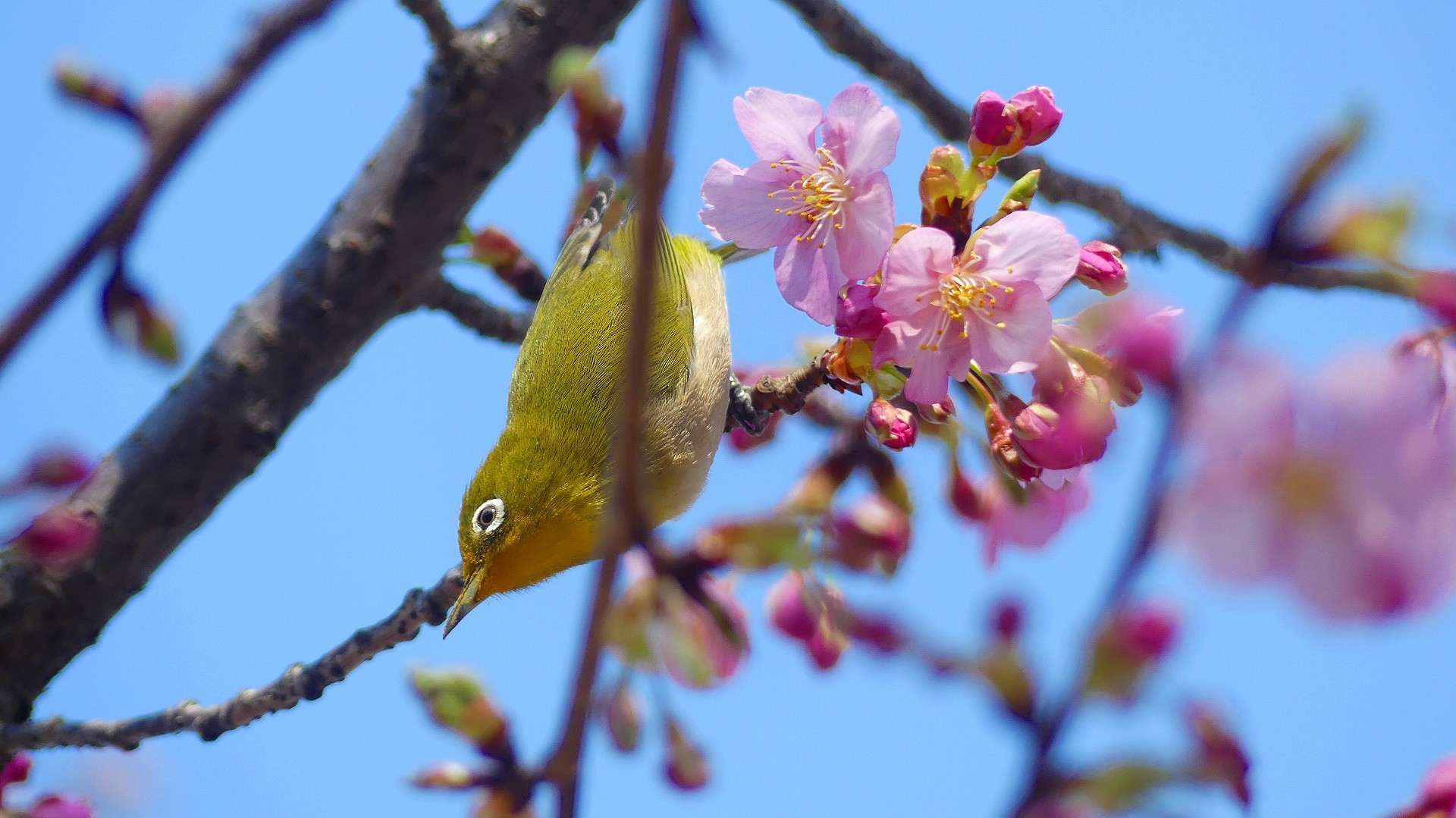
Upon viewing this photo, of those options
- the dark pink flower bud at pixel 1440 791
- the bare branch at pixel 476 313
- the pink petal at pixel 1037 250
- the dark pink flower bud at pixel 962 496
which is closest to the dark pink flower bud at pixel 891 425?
the pink petal at pixel 1037 250

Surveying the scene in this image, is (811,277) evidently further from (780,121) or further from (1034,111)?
(1034,111)

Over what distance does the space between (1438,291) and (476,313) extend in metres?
2.73

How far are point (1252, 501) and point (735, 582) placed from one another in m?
2.00

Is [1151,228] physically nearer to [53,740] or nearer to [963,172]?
[963,172]

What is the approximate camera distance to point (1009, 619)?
0.85 meters

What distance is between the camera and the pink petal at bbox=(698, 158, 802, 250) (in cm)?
198

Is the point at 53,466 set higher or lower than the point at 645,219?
lower

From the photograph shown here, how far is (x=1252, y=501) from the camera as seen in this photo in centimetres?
72

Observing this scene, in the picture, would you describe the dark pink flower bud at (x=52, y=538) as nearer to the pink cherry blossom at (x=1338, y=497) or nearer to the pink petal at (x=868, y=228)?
the pink petal at (x=868, y=228)

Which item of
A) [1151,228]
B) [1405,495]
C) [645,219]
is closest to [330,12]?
[645,219]

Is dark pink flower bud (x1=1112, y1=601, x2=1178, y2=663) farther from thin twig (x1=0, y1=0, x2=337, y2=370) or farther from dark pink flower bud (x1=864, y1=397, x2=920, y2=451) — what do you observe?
dark pink flower bud (x1=864, y1=397, x2=920, y2=451)

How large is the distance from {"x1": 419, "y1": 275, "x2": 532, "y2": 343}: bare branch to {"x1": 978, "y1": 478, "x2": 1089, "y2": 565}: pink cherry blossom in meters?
1.64

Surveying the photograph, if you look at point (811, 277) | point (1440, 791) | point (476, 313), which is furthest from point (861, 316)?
point (476, 313)

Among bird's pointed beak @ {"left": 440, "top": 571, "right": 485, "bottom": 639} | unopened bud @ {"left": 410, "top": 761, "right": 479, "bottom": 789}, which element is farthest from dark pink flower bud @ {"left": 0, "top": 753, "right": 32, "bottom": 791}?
unopened bud @ {"left": 410, "top": 761, "right": 479, "bottom": 789}
